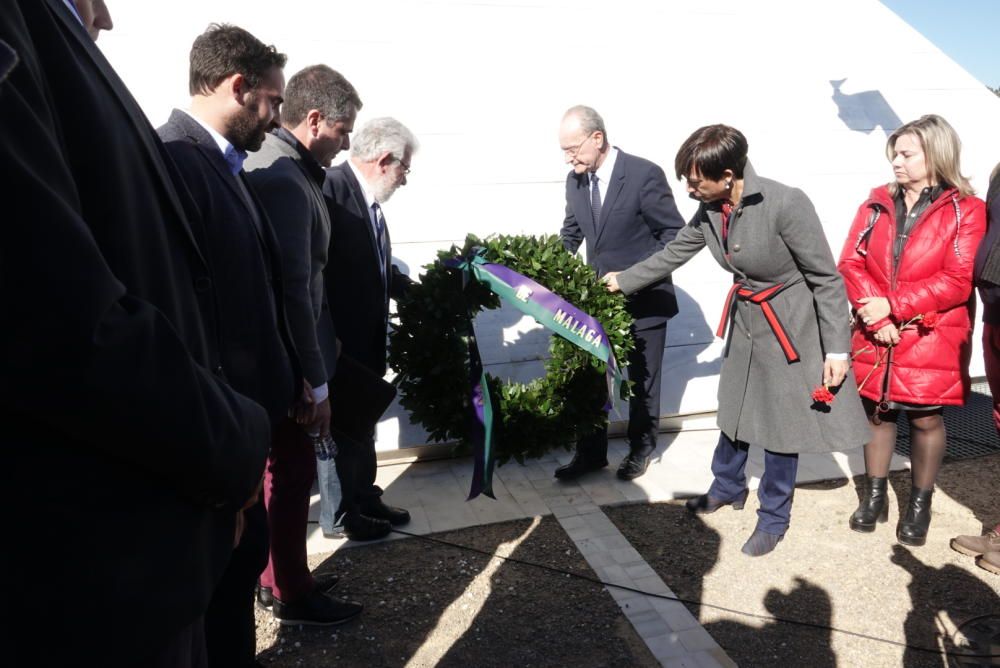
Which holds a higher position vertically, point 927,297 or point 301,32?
point 301,32

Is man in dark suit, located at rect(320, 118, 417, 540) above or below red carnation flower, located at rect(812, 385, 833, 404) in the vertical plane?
above

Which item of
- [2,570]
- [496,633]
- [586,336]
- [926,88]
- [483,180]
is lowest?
[496,633]

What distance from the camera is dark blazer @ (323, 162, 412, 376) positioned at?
353 cm

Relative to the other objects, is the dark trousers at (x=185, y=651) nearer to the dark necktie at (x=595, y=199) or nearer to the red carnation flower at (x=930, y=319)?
the red carnation flower at (x=930, y=319)

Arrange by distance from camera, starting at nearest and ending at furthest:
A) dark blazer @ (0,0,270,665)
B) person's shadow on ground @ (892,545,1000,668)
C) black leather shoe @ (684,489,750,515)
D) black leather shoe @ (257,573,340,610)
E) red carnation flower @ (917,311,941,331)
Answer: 1. dark blazer @ (0,0,270,665)
2. person's shadow on ground @ (892,545,1000,668)
3. black leather shoe @ (257,573,340,610)
4. red carnation flower @ (917,311,941,331)
5. black leather shoe @ (684,489,750,515)

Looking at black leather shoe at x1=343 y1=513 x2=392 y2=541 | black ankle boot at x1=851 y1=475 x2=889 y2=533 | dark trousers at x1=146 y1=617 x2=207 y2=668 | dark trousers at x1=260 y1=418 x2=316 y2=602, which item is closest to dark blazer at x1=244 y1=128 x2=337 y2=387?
dark trousers at x1=260 y1=418 x2=316 y2=602

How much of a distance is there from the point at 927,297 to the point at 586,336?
1.68 metres

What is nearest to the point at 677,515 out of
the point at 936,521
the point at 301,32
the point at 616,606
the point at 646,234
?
the point at 616,606

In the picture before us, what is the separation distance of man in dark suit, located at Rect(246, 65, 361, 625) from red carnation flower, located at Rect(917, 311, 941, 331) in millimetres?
2887

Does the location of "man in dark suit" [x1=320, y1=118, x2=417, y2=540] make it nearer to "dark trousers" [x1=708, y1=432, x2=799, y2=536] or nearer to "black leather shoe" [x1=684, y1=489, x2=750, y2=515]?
"black leather shoe" [x1=684, y1=489, x2=750, y2=515]

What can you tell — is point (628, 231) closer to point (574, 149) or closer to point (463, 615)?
point (574, 149)

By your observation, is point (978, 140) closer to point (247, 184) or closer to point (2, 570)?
point (247, 184)

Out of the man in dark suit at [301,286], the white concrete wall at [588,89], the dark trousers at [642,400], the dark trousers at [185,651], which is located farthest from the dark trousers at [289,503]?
the dark trousers at [642,400]

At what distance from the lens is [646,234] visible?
4734mm
